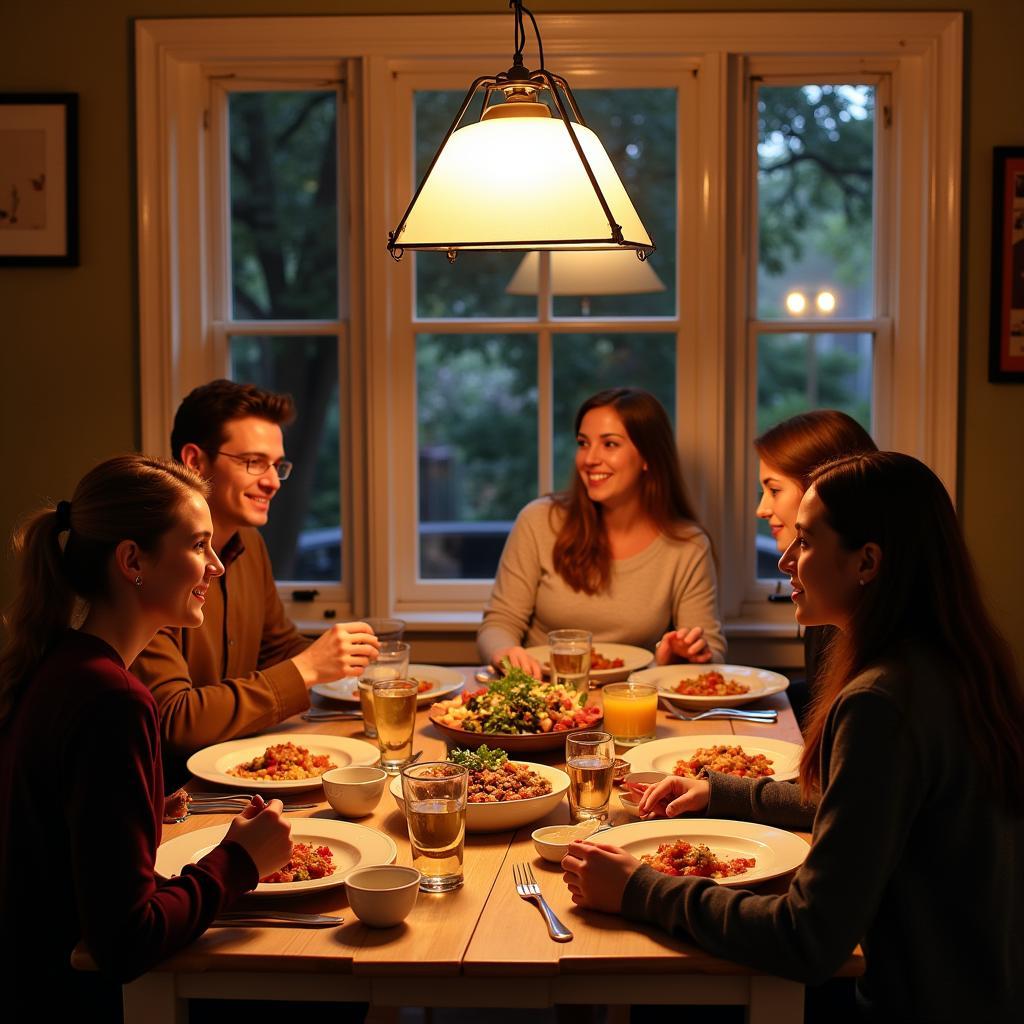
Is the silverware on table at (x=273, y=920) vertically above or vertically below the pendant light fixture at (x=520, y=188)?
below

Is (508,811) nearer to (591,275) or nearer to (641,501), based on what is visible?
(641,501)

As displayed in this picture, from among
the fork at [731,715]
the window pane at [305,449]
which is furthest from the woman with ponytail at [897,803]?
the window pane at [305,449]

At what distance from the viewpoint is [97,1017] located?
1599mm

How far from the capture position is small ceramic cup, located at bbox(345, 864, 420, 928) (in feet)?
4.61

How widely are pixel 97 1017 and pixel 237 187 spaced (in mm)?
2578

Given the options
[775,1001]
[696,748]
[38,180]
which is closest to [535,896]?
[775,1001]

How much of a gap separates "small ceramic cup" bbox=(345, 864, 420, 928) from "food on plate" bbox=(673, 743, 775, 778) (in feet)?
1.94

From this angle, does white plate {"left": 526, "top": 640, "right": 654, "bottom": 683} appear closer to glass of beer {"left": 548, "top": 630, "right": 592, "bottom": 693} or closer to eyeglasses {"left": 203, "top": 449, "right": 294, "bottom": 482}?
glass of beer {"left": 548, "top": 630, "right": 592, "bottom": 693}

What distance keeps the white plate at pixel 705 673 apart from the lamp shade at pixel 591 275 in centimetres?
117

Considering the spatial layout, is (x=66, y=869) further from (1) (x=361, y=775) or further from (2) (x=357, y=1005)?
(2) (x=357, y=1005)

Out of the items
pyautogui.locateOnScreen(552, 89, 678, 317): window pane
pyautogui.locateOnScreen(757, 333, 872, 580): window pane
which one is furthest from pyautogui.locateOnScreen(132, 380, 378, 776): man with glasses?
pyautogui.locateOnScreen(757, 333, 872, 580): window pane

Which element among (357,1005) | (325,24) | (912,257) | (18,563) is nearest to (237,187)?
(325,24)

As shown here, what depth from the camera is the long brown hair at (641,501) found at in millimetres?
3197

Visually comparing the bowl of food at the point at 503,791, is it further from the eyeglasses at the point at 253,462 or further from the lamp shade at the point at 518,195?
the eyeglasses at the point at 253,462
